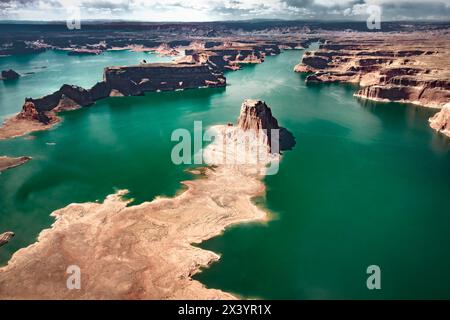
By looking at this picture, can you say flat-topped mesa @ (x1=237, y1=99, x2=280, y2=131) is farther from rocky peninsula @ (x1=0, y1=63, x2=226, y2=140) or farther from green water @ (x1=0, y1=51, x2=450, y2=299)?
rocky peninsula @ (x1=0, y1=63, x2=226, y2=140)

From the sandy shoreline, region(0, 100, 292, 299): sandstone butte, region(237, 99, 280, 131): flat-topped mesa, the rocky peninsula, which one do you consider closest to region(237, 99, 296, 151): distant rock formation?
region(237, 99, 280, 131): flat-topped mesa

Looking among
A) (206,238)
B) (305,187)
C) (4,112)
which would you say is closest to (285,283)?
(206,238)

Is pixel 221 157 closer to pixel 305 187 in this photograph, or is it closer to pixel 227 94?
pixel 305 187

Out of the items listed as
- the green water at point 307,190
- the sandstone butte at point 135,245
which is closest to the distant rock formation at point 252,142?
the green water at point 307,190

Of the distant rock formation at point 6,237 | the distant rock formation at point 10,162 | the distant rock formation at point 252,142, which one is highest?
the distant rock formation at point 252,142

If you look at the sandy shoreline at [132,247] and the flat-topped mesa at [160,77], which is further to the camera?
the flat-topped mesa at [160,77]

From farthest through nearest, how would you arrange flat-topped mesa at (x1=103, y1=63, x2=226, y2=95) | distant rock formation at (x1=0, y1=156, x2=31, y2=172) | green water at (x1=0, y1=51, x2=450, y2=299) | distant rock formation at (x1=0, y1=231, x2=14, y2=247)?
flat-topped mesa at (x1=103, y1=63, x2=226, y2=95) → distant rock formation at (x1=0, y1=156, x2=31, y2=172) → distant rock formation at (x1=0, y1=231, x2=14, y2=247) → green water at (x1=0, y1=51, x2=450, y2=299)

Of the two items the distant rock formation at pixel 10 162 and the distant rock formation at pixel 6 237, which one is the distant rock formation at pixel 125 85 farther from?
the distant rock formation at pixel 6 237

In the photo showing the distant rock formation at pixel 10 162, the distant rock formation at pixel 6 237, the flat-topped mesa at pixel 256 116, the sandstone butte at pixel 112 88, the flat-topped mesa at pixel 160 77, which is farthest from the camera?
the flat-topped mesa at pixel 160 77
